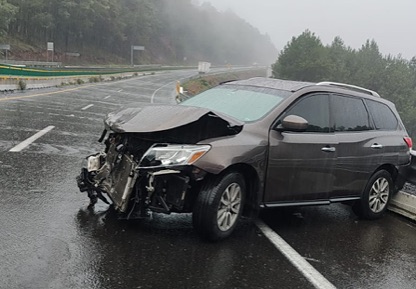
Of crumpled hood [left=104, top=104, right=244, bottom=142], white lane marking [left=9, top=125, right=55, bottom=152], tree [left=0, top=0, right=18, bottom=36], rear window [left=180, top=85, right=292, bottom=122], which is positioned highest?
tree [left=0, top=0, right=18, bottom=36]

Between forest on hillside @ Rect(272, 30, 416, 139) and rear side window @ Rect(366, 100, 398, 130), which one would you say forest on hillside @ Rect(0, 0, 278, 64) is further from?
rear side window @ Rect(366, 100, 398, 130)

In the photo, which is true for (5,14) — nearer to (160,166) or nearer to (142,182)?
(142,182)

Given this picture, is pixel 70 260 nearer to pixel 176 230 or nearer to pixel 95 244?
pixel 95 244

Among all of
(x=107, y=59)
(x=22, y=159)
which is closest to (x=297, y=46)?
(x=107, y=59)

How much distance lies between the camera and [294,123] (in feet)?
16.5

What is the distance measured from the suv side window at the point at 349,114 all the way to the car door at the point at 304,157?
0.52 feet

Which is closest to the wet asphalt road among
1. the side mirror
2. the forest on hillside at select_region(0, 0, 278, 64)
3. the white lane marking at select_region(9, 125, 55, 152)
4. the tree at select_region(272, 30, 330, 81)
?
the side mirror

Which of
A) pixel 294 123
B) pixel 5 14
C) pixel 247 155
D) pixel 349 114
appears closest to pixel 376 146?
pixel 349 114

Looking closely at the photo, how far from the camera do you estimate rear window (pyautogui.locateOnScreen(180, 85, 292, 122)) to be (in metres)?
5.32

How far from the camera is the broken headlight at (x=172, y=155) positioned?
4.46m

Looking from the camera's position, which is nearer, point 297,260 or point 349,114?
point 297,260

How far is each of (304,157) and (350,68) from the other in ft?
383

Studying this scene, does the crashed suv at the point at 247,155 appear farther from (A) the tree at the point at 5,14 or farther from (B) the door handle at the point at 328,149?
(A) the tree at the point at 5,14

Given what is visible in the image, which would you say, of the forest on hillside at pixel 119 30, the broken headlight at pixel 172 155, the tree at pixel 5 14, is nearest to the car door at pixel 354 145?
the broken headlight at pixel 172 155
